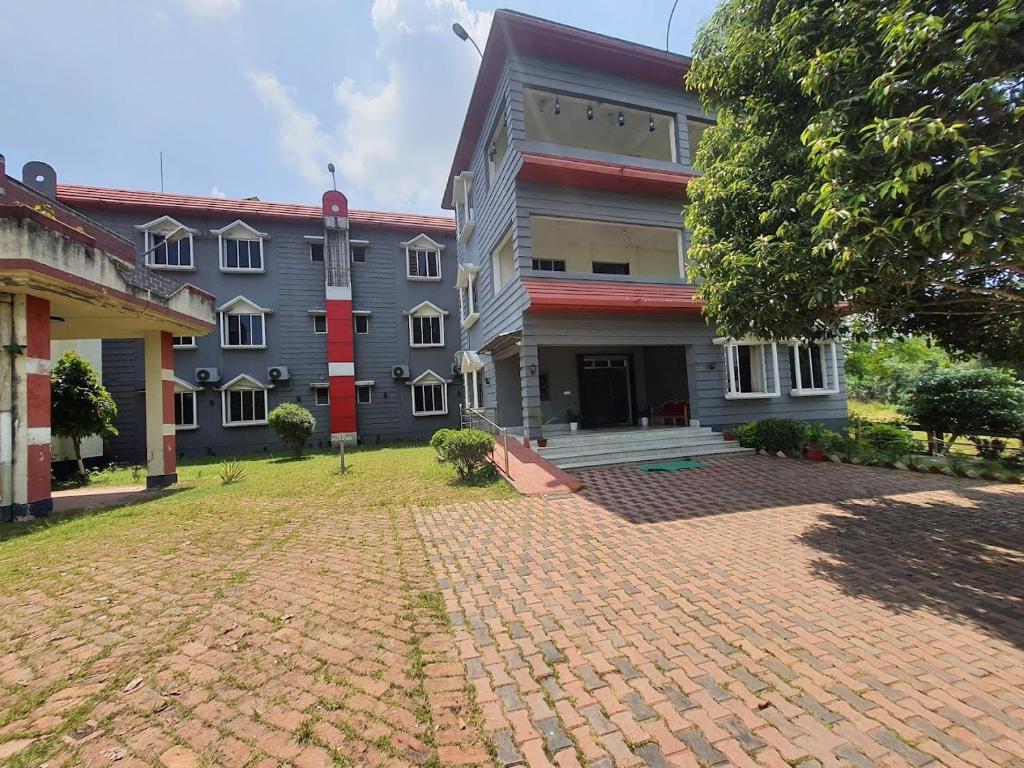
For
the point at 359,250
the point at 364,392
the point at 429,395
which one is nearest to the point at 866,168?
the point at 429,395

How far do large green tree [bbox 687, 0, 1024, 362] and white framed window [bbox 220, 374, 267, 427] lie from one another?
1742 centimetres

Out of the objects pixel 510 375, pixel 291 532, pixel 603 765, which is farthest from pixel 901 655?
pixel 510 375

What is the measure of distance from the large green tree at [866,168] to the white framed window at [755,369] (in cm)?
643

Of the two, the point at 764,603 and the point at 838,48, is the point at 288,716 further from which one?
the point at 838,48

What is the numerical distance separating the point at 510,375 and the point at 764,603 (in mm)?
10816

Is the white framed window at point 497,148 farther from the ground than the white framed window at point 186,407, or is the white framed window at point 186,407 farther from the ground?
the white framed window at point 497,148

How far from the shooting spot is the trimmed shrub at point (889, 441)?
10.5 m

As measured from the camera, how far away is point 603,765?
2154mm

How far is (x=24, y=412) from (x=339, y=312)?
11819 mm

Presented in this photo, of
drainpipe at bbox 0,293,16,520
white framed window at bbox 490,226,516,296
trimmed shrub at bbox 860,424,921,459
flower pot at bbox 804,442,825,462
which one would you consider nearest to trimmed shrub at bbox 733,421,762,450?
flower pot at bbox 804,442,825,462

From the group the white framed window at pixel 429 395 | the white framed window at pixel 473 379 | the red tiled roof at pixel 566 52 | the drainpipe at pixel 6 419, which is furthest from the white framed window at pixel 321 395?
the red tiled roof at pixel 566 52

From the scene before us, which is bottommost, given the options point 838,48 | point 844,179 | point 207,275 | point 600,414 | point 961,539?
point 961,539

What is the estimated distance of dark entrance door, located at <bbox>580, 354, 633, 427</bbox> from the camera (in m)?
15.3

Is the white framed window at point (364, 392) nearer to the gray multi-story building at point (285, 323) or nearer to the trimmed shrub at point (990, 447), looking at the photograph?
the gray multi-story building at point (285, 323)
